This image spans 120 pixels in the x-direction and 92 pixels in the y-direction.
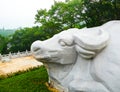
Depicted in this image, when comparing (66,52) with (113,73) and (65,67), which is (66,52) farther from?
(113,73)

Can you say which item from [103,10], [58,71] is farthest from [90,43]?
[103,10]

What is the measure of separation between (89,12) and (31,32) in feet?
65.3

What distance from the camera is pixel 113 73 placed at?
10.5 feet

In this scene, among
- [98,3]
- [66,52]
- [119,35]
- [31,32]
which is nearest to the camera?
[119,35]

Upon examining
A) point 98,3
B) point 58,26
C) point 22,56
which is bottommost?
point 22,56

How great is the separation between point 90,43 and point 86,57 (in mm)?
241

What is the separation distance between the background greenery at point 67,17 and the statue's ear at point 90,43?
106 inches

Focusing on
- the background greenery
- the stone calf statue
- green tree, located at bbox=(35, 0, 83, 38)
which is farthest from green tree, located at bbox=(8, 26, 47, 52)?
the stone calf statue

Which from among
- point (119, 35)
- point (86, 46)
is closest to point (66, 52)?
point (86, 46)

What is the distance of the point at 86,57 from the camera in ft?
11.4

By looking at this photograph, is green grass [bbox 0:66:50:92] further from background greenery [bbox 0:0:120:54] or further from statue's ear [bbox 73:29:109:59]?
statue's ear [bbox 73:29:109:59]

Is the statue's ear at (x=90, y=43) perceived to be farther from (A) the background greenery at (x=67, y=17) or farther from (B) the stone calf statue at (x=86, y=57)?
(A) the background greenery at (x=67, y=17)

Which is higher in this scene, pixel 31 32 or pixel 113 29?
pixel 113 29

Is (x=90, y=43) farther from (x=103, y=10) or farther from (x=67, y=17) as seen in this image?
(x=67, y=17)
